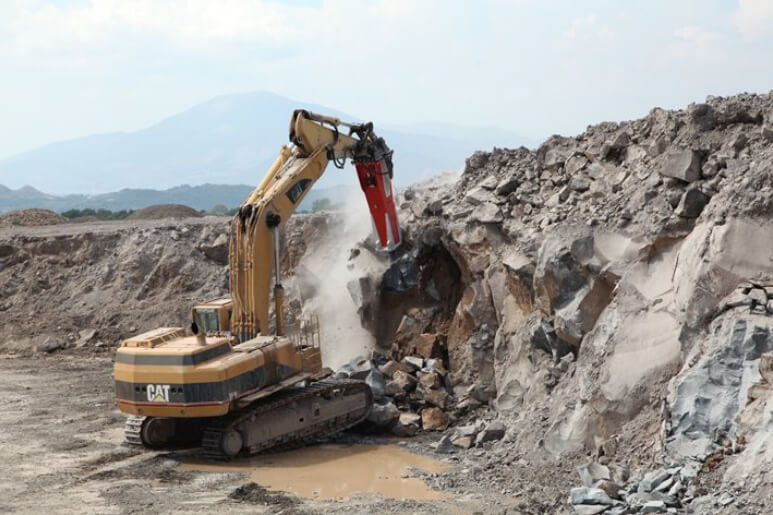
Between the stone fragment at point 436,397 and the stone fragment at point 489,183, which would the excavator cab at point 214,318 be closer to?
the stone fragment at point 436,397

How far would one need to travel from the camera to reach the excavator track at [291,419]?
11880 mm

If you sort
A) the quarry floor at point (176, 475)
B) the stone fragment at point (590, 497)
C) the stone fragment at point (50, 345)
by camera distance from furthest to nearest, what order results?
the stone fragment at point (50, 345) < the quarry floor at point (176, 475) < the stone fragment at point (590, 497)

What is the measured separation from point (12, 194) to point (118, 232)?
305 feet

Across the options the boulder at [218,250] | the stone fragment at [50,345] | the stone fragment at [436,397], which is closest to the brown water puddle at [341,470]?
the stone fragment at [436,397]

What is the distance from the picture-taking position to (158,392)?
11.5 meters

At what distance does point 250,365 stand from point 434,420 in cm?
282

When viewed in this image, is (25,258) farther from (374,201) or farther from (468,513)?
(468,513)

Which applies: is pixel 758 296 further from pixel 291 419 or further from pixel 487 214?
pixel 291 419

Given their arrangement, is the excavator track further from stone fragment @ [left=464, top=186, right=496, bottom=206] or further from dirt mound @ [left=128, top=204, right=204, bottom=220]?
dirt mound @ [left=128, top=204, right=204, bottom=220]

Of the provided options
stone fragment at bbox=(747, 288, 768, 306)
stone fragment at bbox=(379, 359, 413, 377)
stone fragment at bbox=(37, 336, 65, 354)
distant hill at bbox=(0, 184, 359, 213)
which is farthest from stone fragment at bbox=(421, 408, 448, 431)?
distant hill at bbox=(0, 184, 359, 213)

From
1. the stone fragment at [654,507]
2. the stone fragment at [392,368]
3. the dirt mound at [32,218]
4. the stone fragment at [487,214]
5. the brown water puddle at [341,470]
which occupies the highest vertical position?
the dirt mound at [32,218]

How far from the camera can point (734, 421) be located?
8.67m

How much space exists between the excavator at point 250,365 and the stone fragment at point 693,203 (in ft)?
16.3

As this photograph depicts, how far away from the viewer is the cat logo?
11438 millimetres
